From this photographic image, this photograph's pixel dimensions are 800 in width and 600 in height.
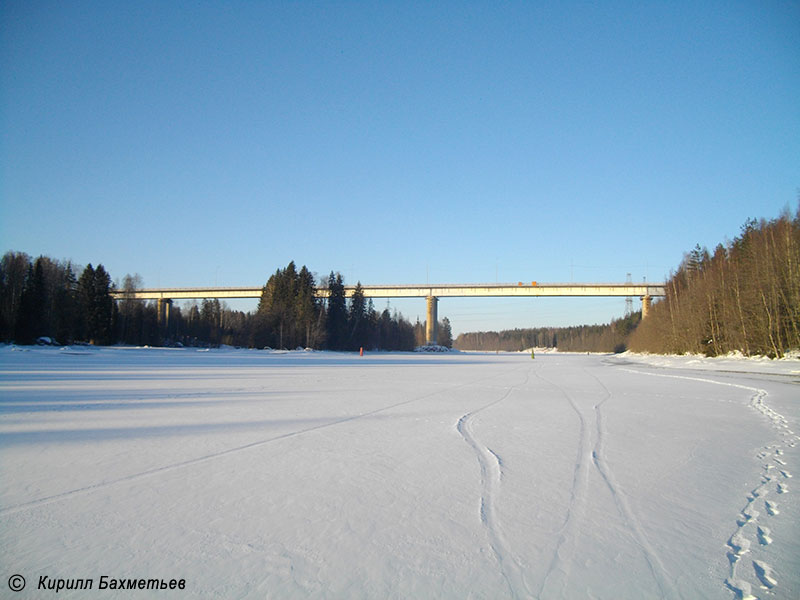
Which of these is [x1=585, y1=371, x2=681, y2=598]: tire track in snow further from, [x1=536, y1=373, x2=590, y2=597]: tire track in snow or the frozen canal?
[x1=536, y1=373, x2=590, y2=597]: tire track in snow

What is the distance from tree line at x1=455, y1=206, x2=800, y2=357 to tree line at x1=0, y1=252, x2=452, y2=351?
44467 millimetres

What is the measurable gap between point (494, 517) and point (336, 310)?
68.2m

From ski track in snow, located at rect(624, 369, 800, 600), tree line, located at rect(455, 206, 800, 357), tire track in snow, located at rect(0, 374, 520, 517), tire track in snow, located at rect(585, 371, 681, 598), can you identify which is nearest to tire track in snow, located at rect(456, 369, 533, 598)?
tire track in snow, located at rect(585, 371, 681, 598)

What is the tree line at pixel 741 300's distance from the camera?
32031 mm

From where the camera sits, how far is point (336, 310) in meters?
71.4

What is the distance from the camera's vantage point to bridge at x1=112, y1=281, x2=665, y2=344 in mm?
88812

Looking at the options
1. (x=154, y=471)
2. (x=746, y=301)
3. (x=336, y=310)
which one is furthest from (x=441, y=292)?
(x=154, y=471)

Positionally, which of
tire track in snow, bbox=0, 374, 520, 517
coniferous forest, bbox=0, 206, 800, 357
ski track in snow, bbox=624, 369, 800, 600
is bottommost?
ski track in snow, bbox=624, 369, 800, 600

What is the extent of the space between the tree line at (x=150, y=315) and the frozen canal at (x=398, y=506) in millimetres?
50955

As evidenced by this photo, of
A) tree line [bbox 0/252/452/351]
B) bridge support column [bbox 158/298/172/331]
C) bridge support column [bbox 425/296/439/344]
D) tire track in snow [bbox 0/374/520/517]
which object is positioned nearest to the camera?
tire track in snow [bbox 0/374/520/517]

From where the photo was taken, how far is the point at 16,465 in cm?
527

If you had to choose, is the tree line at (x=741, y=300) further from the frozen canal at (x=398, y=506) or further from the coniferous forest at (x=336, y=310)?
the frozen canal at (x=398, y=506)

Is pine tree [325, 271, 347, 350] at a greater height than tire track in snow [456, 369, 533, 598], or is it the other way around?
pine tree [325, 271, 347, 350]

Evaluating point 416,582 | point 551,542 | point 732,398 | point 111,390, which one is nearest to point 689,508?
point 551,542
